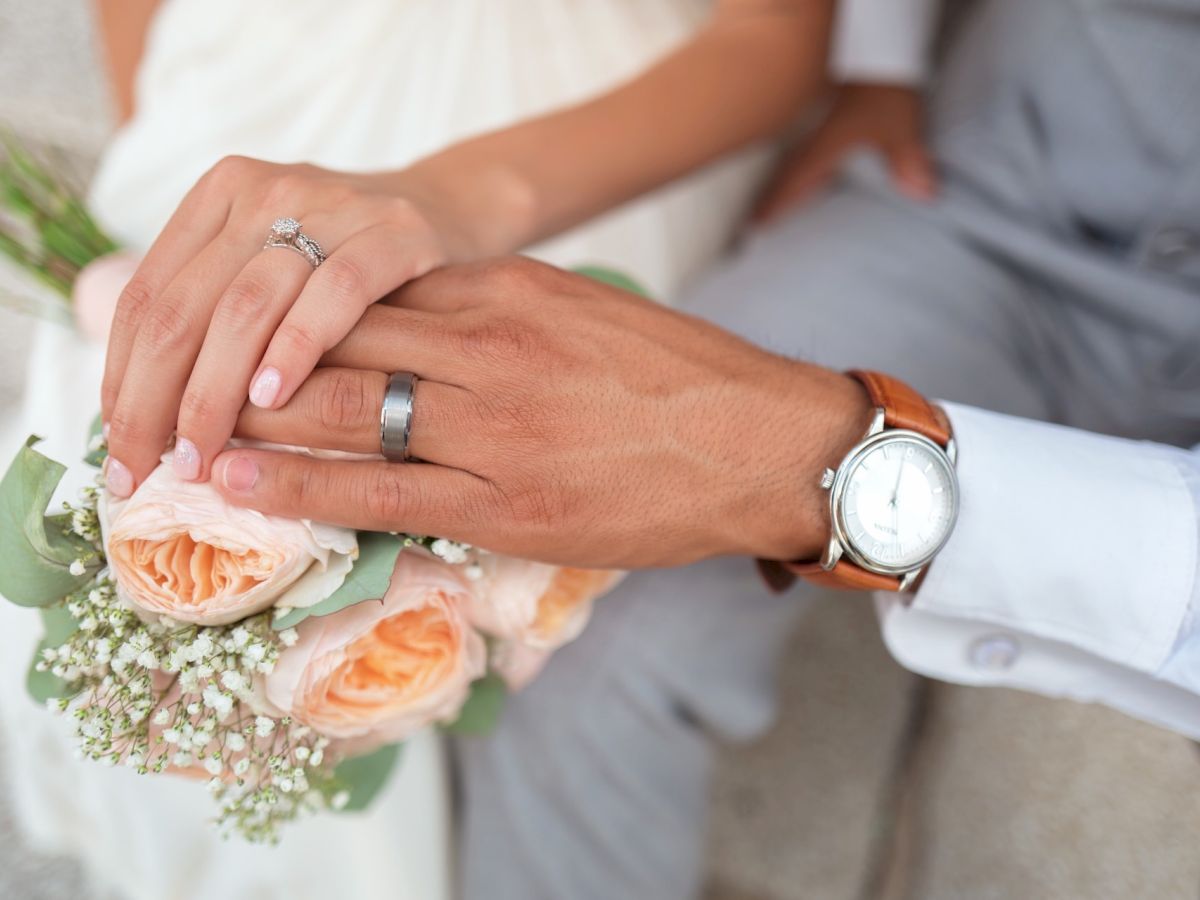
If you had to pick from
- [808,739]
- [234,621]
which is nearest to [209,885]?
[234,621]

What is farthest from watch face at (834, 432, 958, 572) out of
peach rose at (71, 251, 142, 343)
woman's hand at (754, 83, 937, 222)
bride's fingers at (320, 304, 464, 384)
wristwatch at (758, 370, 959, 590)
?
woman's hand at (754, 83, 937, 222)

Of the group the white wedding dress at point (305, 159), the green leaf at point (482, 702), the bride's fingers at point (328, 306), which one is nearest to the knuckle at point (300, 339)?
the bride's fingers at point (328, 306)

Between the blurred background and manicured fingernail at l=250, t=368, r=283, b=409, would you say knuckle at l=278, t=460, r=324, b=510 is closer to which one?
manicured fingernail at l=250, t=368, r=283, b=409

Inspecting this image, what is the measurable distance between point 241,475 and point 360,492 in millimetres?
86

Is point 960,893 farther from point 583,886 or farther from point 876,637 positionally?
point 876,637

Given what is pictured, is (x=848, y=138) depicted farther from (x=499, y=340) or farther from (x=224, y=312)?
(x=224, y=312)

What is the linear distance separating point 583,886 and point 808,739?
24.9 inches

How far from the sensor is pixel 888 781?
166 cm

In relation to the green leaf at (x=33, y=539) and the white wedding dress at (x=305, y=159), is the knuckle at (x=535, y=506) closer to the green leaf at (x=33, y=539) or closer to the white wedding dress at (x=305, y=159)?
the green leaf at (x=33, y=539)

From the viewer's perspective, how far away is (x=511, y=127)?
1.07 metres

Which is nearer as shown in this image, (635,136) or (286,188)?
(286,188)

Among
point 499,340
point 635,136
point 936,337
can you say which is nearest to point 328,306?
point 499,340

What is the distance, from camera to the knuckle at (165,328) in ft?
2.26

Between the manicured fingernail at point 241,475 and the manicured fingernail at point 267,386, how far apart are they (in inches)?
1.9
